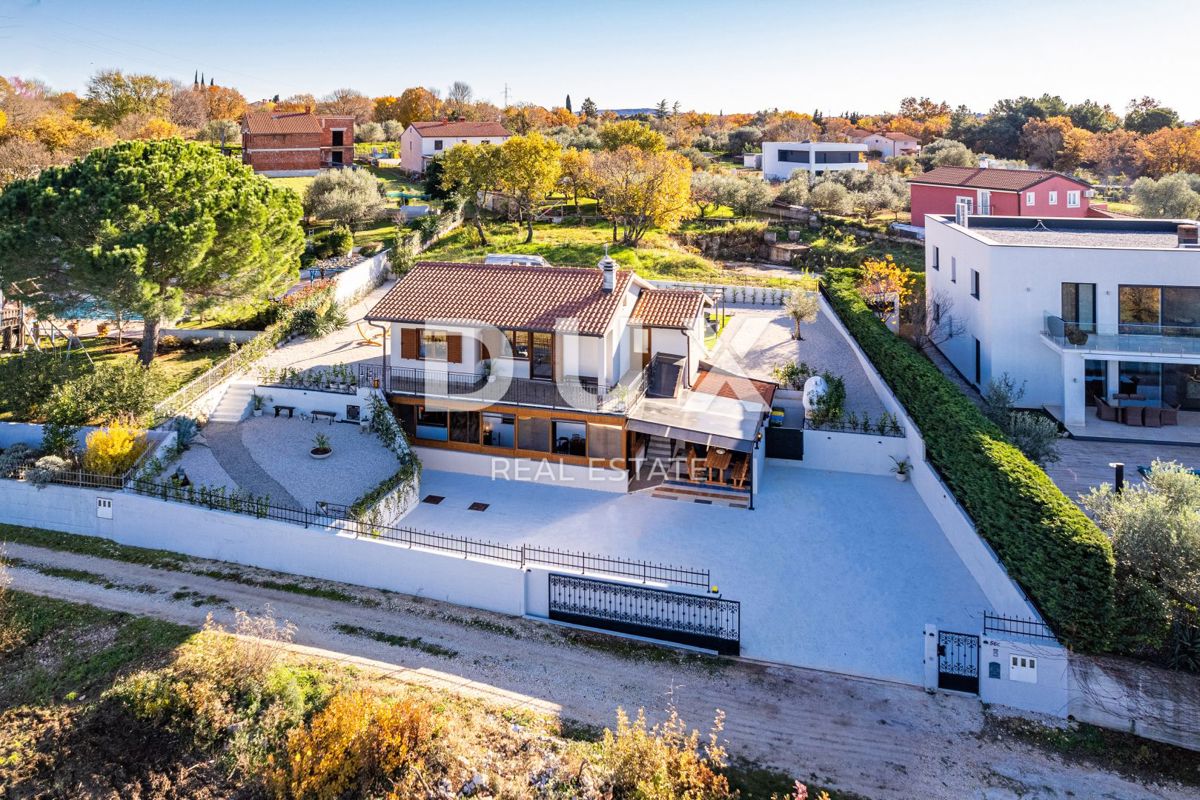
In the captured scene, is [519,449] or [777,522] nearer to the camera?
[777,522]

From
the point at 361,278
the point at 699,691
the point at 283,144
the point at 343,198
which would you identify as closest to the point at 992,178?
the point at 361,278

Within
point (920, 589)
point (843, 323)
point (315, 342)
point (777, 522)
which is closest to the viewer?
point (920, 589)

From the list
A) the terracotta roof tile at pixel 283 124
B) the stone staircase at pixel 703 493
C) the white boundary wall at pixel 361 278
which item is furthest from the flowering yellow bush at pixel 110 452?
the terracotta roof tile at pixel 283 124

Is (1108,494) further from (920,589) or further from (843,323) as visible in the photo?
(843,323)

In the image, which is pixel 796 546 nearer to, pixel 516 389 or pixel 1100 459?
pixel 516 389

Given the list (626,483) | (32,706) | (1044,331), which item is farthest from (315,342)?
(1044,331)

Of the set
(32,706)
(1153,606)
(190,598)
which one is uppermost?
(1153,606)
